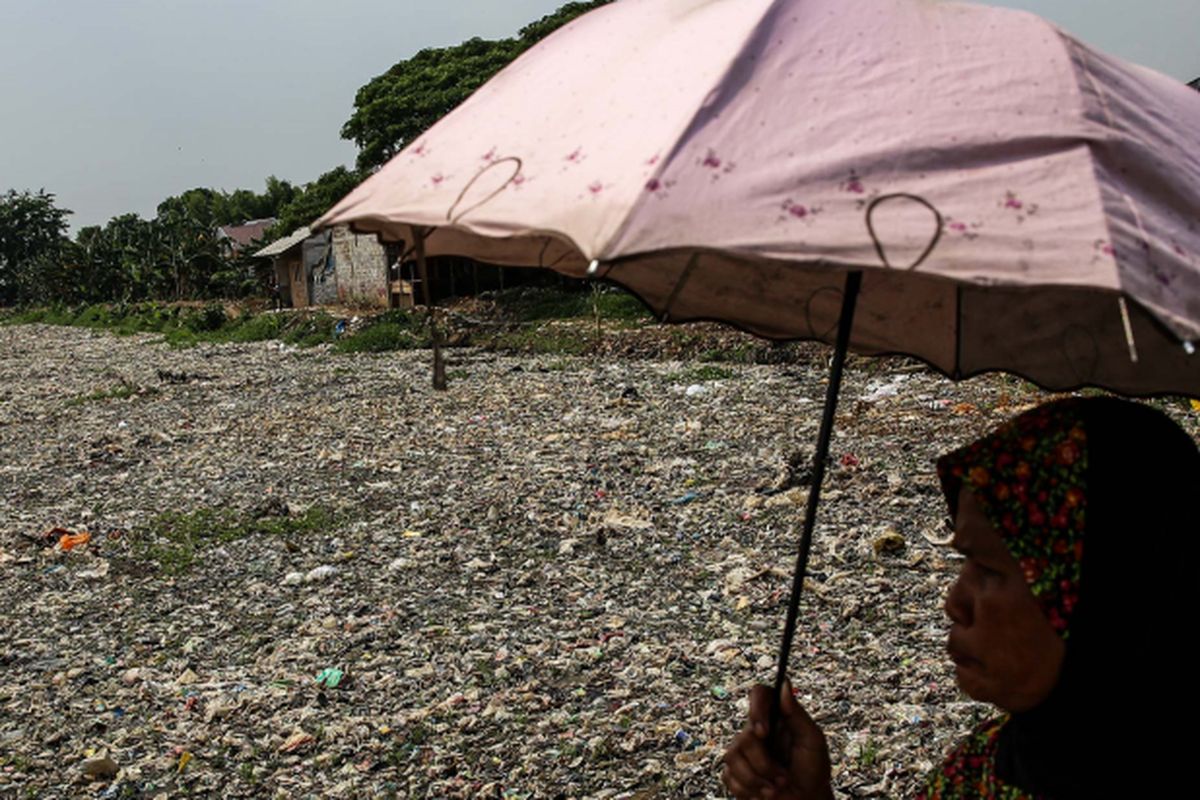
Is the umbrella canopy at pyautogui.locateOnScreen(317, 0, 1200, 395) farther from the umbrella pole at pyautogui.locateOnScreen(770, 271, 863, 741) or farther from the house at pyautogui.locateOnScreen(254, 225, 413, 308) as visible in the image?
the house at pyautogui.locateOnScreen(254, 225, 413, 308)

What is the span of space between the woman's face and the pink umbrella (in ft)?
1.07

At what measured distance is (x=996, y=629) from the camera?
136 centimetres

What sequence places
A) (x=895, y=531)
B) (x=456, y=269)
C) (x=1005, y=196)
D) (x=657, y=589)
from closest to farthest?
(x=1005, y=196), (x=657, y=589), (x=895, y=531), (x=456, y=269)

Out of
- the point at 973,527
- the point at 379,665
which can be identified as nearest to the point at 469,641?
the point at 379,665

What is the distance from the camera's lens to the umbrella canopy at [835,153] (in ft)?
3.69

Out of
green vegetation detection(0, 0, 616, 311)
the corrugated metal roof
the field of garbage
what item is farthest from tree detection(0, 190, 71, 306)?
the field of garbage

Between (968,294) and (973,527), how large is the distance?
0.87 metres

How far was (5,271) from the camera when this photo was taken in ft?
200

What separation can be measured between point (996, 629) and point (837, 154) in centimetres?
64

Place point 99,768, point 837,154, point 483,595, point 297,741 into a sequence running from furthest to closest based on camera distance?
point 483,595 < point 297,741 < point 99,768 < point 837,154

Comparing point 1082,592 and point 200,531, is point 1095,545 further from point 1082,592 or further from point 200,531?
point 200,531

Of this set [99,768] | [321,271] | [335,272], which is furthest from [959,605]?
[321,271]

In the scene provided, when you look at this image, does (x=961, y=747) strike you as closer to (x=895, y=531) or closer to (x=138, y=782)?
(x=138, y=782)

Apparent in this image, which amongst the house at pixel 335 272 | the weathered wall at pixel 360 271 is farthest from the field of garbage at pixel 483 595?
the weathered wall at pixel 360 271
